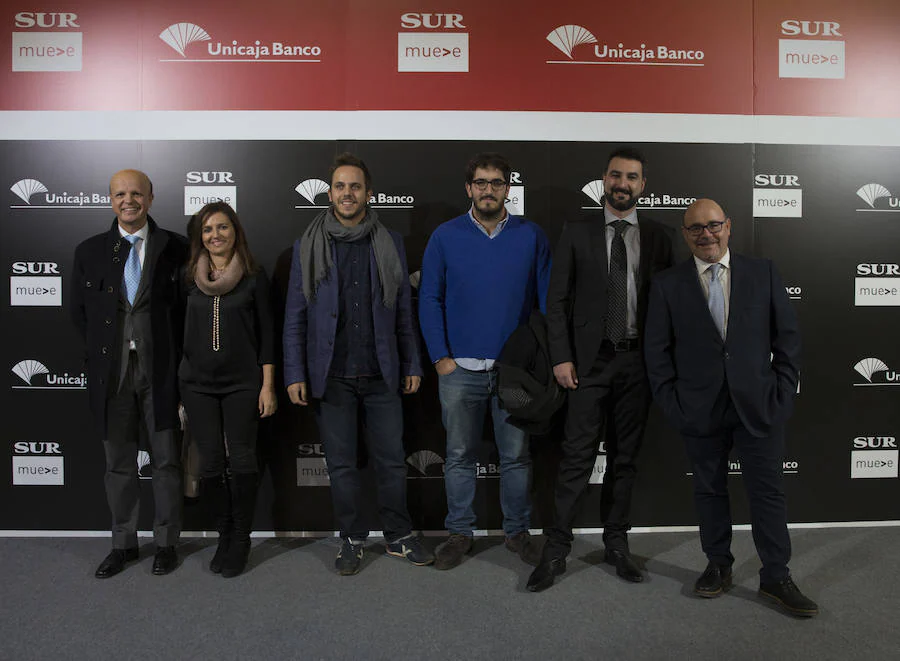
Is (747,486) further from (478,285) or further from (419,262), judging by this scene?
(419,262)

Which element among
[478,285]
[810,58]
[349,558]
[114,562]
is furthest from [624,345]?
[114,562]

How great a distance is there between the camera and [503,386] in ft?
10.2

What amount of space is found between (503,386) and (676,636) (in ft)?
4.11

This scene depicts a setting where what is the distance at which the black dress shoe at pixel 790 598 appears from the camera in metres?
2.70

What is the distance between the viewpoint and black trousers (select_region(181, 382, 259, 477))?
3.08 meters

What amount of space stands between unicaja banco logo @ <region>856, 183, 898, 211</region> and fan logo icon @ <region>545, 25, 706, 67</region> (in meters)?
1.19

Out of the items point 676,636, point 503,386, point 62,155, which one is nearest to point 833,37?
point 503,386

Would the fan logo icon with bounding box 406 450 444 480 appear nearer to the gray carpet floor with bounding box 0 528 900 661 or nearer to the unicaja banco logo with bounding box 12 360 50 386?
the gray carpet floor with bounding box 0 528 900 661

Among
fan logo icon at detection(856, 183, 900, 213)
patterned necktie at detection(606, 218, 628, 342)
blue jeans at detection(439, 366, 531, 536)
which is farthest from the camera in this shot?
fan logo icon at detection(856, 183, 900, 213)

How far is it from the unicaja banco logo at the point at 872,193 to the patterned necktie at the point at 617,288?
1.71 meters

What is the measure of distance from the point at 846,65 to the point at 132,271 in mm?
4038

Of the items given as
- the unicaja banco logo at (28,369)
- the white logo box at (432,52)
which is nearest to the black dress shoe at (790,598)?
the white logo box at (432,52)

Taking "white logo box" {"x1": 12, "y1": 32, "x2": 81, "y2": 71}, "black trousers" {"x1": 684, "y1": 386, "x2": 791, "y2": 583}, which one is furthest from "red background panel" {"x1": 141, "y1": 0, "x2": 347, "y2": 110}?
"black trousers" {"x1": 684, "y1": 386, "x2": 791, "y2": 583}

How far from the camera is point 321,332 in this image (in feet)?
10.1
